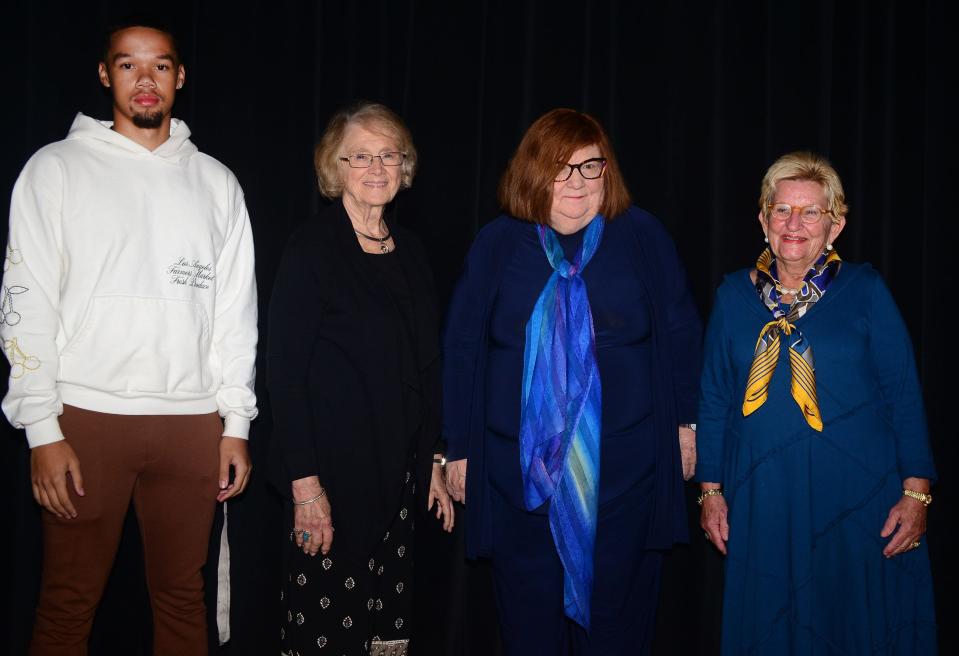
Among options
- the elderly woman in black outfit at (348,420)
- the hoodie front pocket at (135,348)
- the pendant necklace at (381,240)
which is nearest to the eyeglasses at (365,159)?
the elderly woman in black outfit at (348,420)

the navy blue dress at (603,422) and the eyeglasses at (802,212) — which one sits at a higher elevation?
the eyeglasses at (802,212)

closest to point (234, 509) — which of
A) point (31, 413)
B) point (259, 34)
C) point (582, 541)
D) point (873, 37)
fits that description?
point (31, 413)

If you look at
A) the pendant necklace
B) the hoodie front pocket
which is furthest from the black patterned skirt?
the pendant necklace

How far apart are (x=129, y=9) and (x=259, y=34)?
42 centimetres

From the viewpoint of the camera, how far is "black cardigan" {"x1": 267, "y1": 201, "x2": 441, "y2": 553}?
2.04 meters

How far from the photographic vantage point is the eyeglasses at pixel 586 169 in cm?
210

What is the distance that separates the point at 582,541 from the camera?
2033mm

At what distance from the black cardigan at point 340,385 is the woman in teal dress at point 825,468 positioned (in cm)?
96

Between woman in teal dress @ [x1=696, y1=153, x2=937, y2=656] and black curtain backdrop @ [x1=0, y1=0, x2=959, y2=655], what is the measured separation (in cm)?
66

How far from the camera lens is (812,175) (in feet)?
7.07

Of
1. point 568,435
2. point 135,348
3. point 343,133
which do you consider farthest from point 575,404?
point 135,348

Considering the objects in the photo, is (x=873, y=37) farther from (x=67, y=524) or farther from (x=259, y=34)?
(x=67, y=524)

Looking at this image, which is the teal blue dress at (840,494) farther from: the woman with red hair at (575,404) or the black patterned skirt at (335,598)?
the black patterned skirt at (335,598)

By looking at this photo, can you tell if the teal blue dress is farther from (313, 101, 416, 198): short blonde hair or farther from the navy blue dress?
(313, 101, 416, 198): short blonde hair
